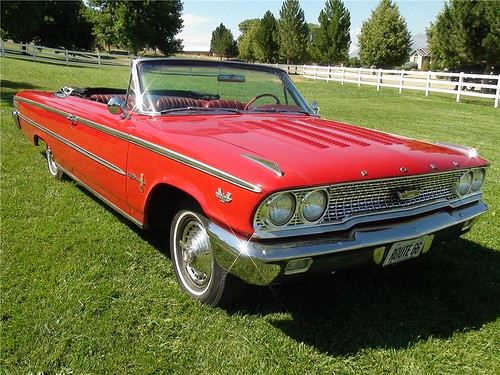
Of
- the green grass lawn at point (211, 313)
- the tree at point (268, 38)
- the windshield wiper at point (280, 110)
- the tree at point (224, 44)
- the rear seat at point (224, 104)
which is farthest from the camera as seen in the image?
the tree at point (224, 44)

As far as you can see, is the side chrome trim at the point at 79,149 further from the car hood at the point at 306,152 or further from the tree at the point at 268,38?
the tree at the point at 268,38

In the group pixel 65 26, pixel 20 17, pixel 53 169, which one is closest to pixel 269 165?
pixel 53 169

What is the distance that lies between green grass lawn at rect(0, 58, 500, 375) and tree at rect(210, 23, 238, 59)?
3082 inches

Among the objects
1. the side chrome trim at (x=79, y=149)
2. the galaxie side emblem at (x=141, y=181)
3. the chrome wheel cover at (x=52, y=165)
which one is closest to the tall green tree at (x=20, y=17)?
the side chrome trim at (x=79, y=149)

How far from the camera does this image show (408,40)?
42.6 m

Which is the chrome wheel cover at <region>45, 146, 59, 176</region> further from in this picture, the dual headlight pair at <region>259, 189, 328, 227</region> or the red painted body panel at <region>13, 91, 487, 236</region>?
the dual headlight pair at <region>259, 189, 328, 227</region>

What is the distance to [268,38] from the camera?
55812mm

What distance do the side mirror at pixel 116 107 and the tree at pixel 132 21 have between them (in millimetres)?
41287

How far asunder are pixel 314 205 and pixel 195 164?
2.33 feet

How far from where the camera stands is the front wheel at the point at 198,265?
2.65 meters

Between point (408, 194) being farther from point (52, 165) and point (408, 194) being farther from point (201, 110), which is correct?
point (52, 165)

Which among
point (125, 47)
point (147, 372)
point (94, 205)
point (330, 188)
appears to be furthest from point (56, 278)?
point (125, 47)

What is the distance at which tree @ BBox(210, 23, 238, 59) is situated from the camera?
78938mm

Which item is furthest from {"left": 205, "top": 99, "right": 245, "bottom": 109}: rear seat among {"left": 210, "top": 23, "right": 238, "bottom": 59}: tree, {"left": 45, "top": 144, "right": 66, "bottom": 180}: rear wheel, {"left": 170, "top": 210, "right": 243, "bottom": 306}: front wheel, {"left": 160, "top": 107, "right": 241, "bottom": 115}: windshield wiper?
{"left": 210, "top": 23, "right": 238, "bottom": 59}: tree
